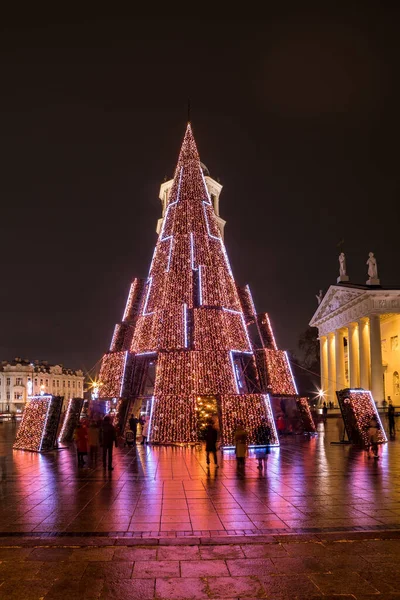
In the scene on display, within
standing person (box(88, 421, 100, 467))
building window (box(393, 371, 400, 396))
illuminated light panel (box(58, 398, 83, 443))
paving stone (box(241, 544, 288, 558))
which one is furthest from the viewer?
building window (box(393, 371, 400, 396))

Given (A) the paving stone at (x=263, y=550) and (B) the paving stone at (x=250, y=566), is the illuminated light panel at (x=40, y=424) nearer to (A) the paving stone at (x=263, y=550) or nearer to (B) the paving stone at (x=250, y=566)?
(A) the paving stone at (x=263, y=550)

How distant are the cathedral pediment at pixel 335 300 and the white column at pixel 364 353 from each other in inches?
107

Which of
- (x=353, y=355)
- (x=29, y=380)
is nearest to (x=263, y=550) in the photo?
(x=353, y=355)

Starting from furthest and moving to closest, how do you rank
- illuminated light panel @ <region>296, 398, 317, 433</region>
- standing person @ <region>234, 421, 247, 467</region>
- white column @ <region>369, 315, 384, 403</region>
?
white column @ <region>369, 315, 384, 403</region>
illuminated light panel @ <region>296, 398, 317, 433</region>
standing person @ <region>234, 421, 247, 467</region>

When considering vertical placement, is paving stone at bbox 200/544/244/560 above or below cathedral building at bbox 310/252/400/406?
below

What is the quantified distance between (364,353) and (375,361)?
11.7 ft

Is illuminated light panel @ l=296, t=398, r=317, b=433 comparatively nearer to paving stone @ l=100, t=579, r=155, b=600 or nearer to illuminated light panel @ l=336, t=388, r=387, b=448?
illuminated light panel @ l=336, t=388, r=387, b=448

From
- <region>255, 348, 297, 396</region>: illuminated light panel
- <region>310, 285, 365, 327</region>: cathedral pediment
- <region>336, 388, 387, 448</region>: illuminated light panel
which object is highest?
<region>310, 285, 365, 327</region>: cathedral pediment

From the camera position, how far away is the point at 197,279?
22844mm

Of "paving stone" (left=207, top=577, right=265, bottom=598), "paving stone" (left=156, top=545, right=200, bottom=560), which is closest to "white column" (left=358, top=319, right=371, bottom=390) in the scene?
"paving stone" (left=156, top=545, right=200, bottom=560)

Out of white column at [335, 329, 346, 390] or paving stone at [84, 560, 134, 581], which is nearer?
paving stone at [84, 560, 134, 581]

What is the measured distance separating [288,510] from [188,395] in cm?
1049

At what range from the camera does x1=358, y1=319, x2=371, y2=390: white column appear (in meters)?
50.2

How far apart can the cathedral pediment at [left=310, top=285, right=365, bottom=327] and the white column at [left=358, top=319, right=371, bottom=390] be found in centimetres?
273
